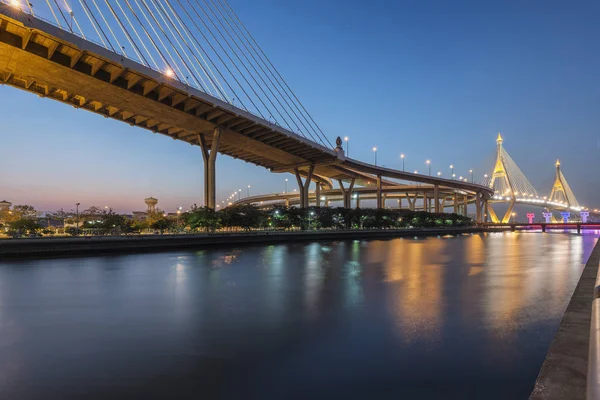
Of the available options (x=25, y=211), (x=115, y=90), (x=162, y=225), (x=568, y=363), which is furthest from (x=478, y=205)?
(x=568, y=363)

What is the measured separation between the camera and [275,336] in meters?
9.02

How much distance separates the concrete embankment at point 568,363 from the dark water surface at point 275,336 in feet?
2.90

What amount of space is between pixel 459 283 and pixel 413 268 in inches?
203

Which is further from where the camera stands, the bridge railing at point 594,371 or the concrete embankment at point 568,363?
the concrete embankment at point 568,363

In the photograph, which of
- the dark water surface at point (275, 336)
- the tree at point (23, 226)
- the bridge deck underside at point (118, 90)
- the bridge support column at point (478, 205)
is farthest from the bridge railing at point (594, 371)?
the bridge support column at point (478, 205)

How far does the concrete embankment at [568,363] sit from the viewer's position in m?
4.39

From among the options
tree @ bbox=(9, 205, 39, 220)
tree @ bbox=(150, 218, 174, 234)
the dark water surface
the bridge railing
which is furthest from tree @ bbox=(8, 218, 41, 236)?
the bridge railing

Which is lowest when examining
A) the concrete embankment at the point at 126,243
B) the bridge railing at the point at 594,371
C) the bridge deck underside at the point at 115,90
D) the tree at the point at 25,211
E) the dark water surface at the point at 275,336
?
the dark water surface at the point at 275,336

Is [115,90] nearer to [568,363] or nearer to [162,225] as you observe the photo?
[162,225]

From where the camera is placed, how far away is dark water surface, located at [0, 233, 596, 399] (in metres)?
6.36

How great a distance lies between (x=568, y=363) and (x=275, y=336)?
19.0 ft

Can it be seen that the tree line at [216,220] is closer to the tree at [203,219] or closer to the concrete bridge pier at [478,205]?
the tree at [203,219]

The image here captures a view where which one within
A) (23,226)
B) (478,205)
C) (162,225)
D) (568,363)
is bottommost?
(568,363)

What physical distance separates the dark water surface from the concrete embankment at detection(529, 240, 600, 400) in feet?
2.90
